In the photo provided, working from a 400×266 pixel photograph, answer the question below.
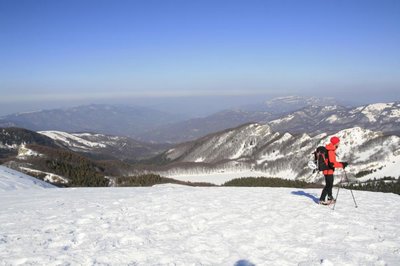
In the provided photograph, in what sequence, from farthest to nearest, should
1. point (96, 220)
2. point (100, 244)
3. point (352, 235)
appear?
point (96, 220), point (352, 235), point (100, 244)

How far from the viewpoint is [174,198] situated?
2391cm

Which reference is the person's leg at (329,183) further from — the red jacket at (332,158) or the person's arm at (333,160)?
the person's arm at (333,160)

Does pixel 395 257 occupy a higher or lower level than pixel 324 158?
lower

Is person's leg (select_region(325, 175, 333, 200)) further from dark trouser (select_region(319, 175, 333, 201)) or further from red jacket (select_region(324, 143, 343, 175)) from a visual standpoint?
red jacket (select_region(324, 143, 343, 175))

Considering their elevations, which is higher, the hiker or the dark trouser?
the hiker

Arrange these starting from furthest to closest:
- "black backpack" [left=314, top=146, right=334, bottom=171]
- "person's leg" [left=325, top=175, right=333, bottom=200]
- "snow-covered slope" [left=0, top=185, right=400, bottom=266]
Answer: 1. "person's leg" [left=325, top=175, right=333, bottom=200]
2. "black backpack" [left=314, top=146, right=334, bottom=171]
3. "snow-covered slope" [left=0, top=185, right=400, bottom=266]

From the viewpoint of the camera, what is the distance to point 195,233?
1477cm

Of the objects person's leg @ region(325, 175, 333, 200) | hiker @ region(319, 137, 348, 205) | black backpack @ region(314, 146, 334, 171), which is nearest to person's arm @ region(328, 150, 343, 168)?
hiker @ region(319, 137, 348, 205)

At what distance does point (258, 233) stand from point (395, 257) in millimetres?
5089

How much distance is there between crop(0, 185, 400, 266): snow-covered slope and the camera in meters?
11.7

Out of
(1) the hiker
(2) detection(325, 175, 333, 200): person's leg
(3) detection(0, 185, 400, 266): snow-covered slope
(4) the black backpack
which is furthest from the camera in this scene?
(2) detection(325, 175, 333, 200): person's leg

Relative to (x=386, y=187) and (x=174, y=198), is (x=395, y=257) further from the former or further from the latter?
(x=386, y=187)

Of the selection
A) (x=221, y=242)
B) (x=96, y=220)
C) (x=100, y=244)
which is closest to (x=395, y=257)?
(x=221, y=242)

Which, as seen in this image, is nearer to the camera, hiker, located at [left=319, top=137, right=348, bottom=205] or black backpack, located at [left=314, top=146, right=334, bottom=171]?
hiker, located at [left=319, top=137, right=348, bottom=205]
